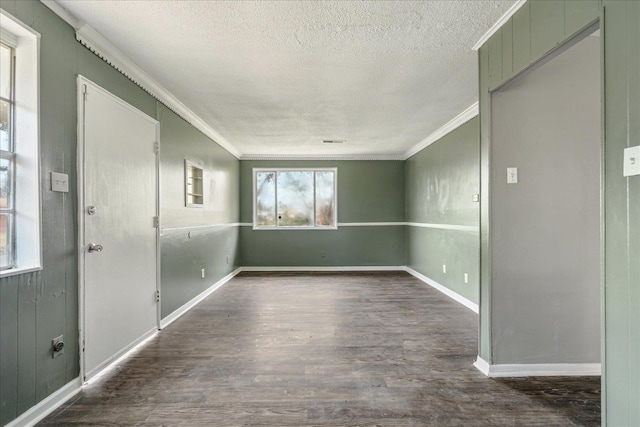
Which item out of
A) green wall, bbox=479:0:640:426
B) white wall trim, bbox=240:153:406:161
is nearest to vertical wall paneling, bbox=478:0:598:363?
green wall, bbox=479:0:640:426

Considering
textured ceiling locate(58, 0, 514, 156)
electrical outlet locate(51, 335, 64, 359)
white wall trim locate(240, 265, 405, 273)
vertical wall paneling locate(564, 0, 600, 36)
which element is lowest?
white wall trim locate(240, 265, 405, 273)

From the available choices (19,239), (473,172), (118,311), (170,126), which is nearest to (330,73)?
(170,126)

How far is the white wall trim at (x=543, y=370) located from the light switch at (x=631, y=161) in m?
1.63

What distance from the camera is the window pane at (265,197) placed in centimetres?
687

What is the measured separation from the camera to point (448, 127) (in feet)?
14.7

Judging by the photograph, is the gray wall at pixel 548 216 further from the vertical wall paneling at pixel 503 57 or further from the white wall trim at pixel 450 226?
the white wall trim at pixel 450 226

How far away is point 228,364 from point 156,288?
118cm

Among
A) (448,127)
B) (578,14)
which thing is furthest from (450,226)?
(578,14)

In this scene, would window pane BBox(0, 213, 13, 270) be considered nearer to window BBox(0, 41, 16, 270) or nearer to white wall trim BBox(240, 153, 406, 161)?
window BBox(0, 41, 16, 270)

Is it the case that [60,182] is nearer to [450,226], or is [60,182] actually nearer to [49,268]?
[49,268]

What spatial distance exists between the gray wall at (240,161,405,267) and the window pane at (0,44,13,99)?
16.6 feet

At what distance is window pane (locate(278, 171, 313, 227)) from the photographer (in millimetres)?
6891

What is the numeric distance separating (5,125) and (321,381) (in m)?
2.42

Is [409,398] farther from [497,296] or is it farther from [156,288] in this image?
[156,288]
